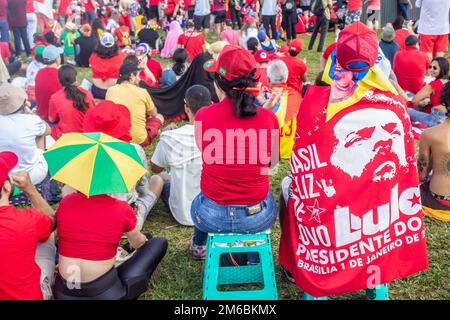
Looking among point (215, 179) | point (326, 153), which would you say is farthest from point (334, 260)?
point (215, 179)

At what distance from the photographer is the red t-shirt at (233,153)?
9.70ft

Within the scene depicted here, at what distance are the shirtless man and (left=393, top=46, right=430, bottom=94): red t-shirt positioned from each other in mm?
2808

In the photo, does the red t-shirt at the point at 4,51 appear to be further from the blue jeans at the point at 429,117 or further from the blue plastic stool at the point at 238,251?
the blue plastic stool at the point at 238,251

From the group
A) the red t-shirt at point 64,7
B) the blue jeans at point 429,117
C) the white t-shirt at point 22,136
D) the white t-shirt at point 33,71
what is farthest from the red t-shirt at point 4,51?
the blue jeans at point 429,117

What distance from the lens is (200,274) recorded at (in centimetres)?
355

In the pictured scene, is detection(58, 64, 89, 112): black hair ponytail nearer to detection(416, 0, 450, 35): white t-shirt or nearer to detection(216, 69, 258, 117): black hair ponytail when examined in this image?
detection(216, 69, 258, 117): black hair ponytail

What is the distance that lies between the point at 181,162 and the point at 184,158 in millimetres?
41

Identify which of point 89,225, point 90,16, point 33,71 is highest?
point 89,225

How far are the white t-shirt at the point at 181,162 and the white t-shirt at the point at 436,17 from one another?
580 centimetres

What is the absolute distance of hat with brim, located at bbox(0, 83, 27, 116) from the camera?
4207 millimetres

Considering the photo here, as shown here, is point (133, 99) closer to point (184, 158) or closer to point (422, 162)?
point (184, 158)

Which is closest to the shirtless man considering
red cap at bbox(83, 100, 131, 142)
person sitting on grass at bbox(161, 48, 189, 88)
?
red cap at bbox(83, 100, 131, 142)

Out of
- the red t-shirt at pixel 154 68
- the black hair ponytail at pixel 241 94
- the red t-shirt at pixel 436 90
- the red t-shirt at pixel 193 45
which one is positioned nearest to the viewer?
the black hair ponytail at pixel 241 94

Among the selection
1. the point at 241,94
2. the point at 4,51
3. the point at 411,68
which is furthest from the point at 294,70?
the point at 4,51
